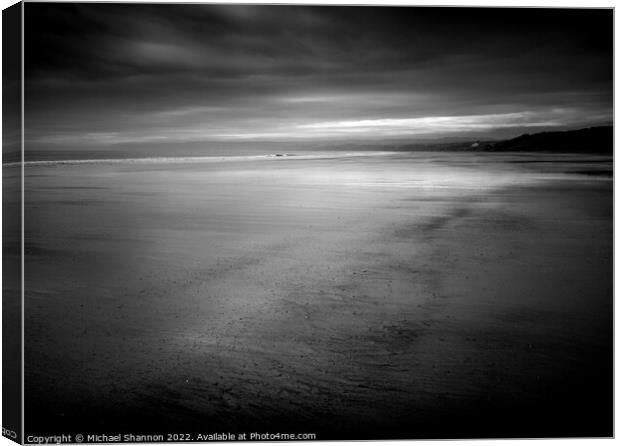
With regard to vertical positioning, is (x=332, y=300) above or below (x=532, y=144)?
below

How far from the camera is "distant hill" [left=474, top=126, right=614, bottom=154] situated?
13.2 feet

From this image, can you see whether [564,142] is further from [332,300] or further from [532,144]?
[332,300]

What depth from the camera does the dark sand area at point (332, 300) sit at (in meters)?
3.46

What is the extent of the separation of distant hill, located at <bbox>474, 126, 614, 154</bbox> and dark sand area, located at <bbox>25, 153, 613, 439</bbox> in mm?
75

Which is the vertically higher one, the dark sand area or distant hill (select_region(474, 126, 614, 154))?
distant hill (select_region(474, 126, 614, 154))

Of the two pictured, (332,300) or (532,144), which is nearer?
(332,300)

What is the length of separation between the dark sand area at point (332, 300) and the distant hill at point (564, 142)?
8 centimetres

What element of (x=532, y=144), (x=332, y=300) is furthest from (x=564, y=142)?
(x=332, y=300)

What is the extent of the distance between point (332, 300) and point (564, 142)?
5.59 ft

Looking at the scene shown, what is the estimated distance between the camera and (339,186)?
465 centimetres

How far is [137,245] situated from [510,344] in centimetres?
241

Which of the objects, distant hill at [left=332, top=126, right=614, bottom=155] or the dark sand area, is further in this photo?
distant hill at [left=332, top=126, right=614, bottom=155]

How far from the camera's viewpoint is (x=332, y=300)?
396 centimetres

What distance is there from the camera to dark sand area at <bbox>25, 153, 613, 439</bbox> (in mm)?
3465
